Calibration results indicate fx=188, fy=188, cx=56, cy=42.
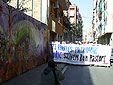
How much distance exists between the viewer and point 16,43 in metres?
8.60

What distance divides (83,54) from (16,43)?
679cm

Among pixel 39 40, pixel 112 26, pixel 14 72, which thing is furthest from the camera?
pixel 112 26

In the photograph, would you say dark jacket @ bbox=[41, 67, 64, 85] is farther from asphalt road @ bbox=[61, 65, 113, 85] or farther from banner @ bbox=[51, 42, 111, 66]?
banner @ bbox=[51, 42, 111, 66]

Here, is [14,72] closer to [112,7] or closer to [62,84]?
[62,84]

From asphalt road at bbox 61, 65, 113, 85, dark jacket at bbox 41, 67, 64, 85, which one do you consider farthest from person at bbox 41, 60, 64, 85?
asphalt road at bbox 61, 65, 113, 85

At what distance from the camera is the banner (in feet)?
44.4

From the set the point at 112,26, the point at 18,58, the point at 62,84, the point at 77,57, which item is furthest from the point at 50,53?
the point at 112,26

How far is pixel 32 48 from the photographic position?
36.6ft

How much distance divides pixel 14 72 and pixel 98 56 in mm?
7302

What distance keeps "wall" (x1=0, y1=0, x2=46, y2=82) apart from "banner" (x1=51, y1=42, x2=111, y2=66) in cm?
291

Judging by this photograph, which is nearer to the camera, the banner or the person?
the person

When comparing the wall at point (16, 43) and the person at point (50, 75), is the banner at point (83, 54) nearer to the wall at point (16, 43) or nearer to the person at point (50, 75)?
the wall at point (16, 43)

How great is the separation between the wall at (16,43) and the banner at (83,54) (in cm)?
291

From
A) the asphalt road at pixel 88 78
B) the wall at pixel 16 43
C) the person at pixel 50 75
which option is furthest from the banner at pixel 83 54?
the person at pixel 50 75
